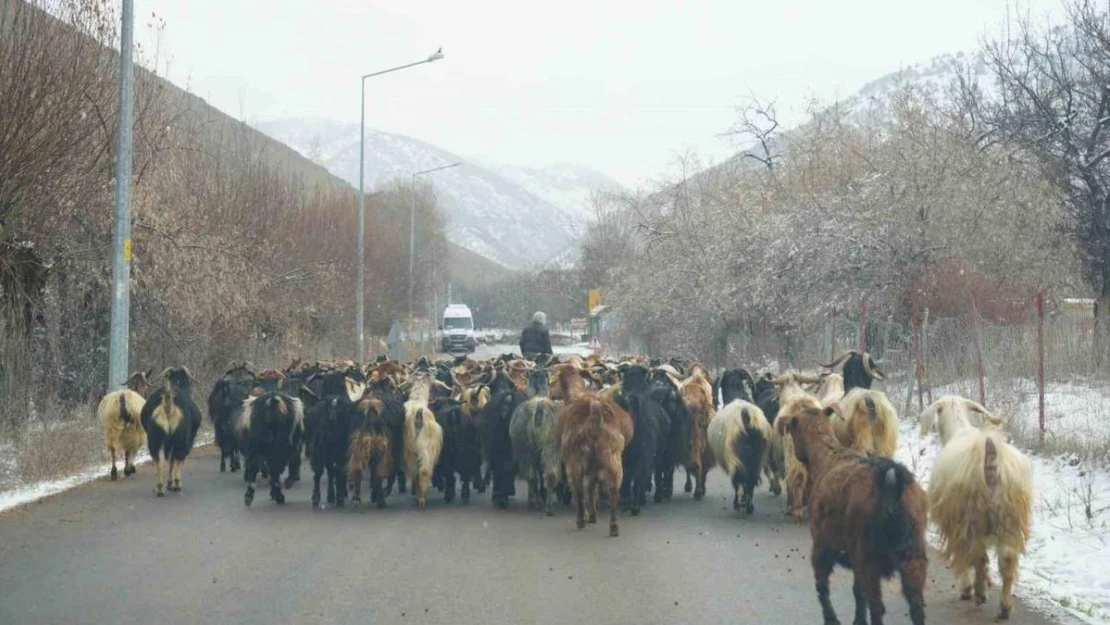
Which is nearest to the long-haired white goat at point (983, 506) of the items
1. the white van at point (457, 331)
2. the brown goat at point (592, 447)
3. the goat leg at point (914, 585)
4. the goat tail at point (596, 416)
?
the goat leg at point (914, 585)

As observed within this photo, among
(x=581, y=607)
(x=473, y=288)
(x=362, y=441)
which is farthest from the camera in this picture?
(x=473, y=288)

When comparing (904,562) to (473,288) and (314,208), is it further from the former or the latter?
(473,288)

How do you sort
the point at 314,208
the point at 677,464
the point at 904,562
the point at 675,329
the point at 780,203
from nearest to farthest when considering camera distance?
the point at 904,562 < the point at 677,464 < the point at 780,203 < the point at 675,329 < the point at 314,208

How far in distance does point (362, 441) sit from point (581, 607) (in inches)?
222

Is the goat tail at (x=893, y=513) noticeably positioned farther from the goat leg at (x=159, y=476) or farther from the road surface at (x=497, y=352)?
the road surface at (x=497, y=352)

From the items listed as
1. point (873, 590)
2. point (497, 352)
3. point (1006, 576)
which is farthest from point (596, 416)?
point (497, 352)

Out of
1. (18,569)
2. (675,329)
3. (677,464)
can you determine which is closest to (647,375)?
(677,464)

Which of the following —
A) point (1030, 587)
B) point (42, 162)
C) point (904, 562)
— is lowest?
point (1030, 587)

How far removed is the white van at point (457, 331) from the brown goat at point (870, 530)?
5932 centimetres

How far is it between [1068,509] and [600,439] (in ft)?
14.6

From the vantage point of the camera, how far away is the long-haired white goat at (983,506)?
28.3ft

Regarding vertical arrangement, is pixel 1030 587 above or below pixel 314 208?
below

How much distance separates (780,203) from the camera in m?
34.0

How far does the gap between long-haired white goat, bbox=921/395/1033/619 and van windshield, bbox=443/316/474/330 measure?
211ft
